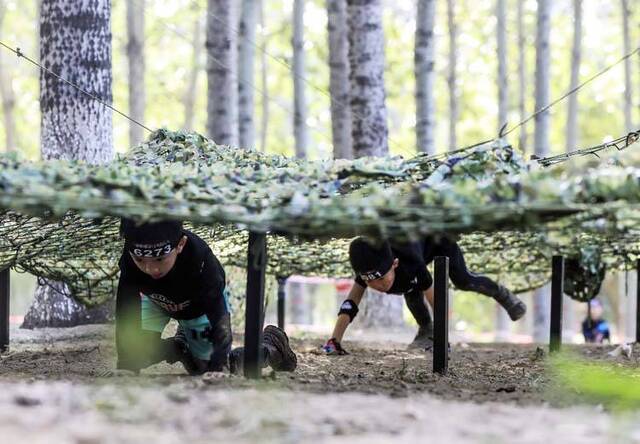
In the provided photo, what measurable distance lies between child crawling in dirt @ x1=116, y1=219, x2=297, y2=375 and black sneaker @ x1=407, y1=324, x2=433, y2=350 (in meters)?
3.05

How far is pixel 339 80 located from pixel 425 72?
154 cm

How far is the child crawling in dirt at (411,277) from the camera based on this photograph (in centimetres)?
870

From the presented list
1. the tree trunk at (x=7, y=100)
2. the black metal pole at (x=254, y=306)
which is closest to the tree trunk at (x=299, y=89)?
the tree trunk at (x=7, y=100)

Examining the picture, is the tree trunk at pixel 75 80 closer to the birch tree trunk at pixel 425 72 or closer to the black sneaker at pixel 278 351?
the black sneaker at pixel 278 351

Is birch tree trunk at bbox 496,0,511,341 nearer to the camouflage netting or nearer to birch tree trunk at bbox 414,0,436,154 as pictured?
birch tree trunk at bbox 414,0,436,154

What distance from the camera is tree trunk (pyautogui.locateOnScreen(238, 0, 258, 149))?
1744 cm

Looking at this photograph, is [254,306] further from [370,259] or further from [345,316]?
[345,316]

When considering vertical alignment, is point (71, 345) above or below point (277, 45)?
below

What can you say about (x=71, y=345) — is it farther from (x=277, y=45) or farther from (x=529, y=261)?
(x=277, y=45)

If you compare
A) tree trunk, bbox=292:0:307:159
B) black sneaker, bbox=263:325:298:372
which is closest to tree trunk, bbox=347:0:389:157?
tree trunk, bbox=292:0:307:159

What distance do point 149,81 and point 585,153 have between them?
29.8 m

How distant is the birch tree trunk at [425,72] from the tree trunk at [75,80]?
19.5ft

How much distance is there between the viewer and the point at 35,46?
33344 millimetres

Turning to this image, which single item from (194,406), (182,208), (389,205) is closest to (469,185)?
(389,205)
